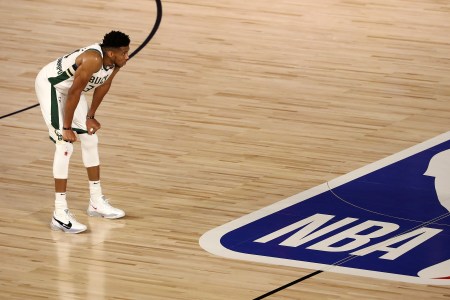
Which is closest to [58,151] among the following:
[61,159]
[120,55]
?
[61,159]

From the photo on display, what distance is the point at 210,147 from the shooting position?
11742 mm

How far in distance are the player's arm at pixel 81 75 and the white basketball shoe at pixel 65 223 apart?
77 cm

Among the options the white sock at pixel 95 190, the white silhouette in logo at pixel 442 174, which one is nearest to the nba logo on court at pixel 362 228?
the white silhouette in logo at pixel 442 174

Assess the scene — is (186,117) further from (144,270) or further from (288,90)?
(144,270)

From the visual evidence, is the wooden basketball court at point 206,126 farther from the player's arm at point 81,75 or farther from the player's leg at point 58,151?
the player's arm at point 81,75

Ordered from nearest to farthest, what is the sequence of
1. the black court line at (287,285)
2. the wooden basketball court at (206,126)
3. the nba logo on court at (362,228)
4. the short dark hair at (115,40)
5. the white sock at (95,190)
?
1. the black court line at (287,285)
2. the wooden basketball court at (206,126)
3. the nba logo on court at (362,228)
4. the short dark hair at (115,40)
5. the white sock at (95,190)

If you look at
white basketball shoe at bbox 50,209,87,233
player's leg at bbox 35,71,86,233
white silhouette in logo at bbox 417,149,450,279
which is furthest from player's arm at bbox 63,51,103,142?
white silhouette in logo at bbox 417,149,450,279

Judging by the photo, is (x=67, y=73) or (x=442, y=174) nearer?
(x=67, y=73)

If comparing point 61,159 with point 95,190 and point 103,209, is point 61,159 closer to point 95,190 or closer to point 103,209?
point 95,190

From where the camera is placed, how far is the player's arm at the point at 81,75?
9305 mm

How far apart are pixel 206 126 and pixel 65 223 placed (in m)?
3.01

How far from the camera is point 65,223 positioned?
31.6 ft

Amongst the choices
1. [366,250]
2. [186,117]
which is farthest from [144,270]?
[186,117]

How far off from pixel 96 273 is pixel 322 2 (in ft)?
29.3
